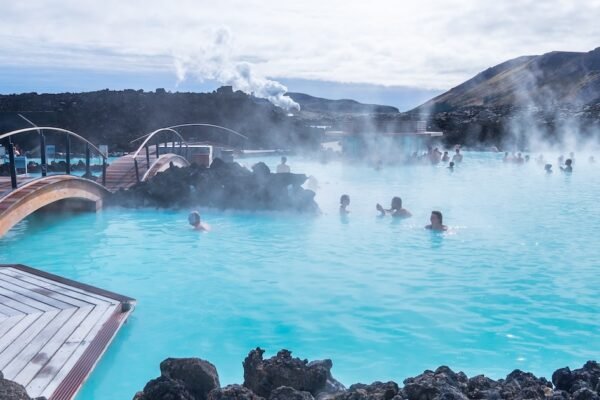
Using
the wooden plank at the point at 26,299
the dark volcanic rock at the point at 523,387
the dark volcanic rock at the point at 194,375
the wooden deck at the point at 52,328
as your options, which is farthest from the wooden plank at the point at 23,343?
the dark volcanic rock at the point at 523,387

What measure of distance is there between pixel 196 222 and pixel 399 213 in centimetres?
425

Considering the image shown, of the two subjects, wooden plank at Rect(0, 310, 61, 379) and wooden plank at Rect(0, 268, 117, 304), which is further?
wooden plank at Rect(0, 268, 117, 304)

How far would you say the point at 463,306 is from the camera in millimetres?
7148

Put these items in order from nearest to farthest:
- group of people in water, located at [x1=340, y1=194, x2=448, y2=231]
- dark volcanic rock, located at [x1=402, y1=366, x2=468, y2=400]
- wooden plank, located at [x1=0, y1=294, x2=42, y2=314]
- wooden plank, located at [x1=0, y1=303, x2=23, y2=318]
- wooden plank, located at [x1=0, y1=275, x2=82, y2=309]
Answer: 1. dark volcanic rock, located at [x1=402, y1=366, x2=468, y2=400]
2. wooden plank, located at [x1=0, y1=303, x2=23, y2=318]
3. wooden plank, located at [x1=0, y1=294, x2=42, y2=314]
4. wooden plank, located at [x1=0, y1=275, x2=82, y2=309]
5. group of people in water, located at [x1=340, y1=194, x2=448, y2=231]

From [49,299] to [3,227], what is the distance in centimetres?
345

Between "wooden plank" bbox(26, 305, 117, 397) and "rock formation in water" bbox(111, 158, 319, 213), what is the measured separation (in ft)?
24.5

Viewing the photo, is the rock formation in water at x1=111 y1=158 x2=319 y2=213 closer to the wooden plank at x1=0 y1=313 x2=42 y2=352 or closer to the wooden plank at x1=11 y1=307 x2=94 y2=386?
the wooden plank at x1=11 y1=307 x2=94 y2=386

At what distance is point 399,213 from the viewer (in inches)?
486

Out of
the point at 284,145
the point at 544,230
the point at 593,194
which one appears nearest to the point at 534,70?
the point at 284,145

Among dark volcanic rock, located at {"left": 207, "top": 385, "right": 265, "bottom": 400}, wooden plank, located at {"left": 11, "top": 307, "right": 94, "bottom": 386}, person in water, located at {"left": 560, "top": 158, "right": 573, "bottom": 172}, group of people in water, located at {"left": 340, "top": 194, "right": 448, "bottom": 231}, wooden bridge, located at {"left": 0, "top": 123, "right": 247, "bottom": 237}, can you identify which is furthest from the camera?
person in water, located at {"left": 560, "top": 158, "right": 573, "bottom": 172}

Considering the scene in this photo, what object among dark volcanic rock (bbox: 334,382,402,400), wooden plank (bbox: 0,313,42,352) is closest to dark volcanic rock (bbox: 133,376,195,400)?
dark volcanic rock (bbox: 334,382,402,400)

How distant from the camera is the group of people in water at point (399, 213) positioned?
10945 millimetres

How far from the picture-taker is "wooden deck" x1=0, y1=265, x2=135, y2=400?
414 cm

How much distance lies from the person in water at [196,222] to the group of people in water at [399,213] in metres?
3.17
